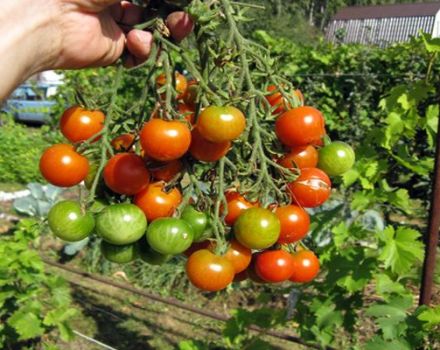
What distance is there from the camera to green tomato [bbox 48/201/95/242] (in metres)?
1.07

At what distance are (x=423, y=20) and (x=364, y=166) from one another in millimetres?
3859

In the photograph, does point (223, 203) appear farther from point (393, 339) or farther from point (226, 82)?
point (393, 339)

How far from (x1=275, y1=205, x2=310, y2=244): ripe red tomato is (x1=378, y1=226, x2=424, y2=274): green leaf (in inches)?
48.3

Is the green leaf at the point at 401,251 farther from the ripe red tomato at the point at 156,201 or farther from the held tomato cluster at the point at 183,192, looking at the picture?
the ripe red tomato at the point at 156,201

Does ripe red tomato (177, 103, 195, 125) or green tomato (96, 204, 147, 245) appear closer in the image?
green tomato (96, 204, 147, 245)

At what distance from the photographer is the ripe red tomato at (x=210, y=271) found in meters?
1.07

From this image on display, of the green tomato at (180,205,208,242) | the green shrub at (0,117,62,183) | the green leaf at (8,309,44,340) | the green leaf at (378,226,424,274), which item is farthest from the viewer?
the green shrub at (0,117,62,183)

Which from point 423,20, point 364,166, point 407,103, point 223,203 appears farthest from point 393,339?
point 423,20

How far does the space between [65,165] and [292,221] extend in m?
0.45

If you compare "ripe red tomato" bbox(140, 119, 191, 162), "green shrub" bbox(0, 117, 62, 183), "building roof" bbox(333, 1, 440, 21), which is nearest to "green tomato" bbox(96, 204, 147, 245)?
"ripe red tomato" bbox(140, 119, 191, 162)

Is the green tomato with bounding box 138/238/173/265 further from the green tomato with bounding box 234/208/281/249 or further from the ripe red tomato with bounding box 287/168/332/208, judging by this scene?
the ripe red tomato with bounding box 287/168/332/208

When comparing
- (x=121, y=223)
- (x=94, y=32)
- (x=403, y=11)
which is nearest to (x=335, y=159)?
(x=121, y=223)

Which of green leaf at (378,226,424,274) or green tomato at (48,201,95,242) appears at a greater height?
green tomato at (48,201,95,242)

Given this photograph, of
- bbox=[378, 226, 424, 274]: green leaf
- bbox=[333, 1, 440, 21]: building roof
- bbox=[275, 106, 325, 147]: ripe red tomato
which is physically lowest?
bbox=[378, 226, 424, 274]: green leaf
